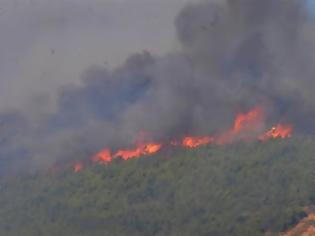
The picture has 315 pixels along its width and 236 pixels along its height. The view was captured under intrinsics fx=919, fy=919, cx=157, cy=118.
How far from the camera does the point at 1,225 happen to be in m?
196

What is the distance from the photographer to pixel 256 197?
607 feet

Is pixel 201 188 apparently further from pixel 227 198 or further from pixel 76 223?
pixel 76 223

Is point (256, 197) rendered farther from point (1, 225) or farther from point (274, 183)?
point (1, 225)

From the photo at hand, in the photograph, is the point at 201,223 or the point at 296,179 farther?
the point at 296,179

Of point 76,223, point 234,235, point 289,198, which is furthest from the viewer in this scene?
point 76,223

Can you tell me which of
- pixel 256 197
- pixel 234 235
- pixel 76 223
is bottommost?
pixel 234 235

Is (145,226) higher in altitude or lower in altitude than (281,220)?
higher

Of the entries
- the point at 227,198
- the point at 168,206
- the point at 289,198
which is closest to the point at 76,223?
the point at 168,206

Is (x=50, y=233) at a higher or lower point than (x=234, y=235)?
higher

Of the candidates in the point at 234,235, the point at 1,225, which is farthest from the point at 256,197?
the point at 1,225

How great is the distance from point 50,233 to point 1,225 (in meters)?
13.1

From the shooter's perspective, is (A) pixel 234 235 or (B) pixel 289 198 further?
(B) pixel 289 198

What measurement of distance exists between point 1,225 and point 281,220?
203ft

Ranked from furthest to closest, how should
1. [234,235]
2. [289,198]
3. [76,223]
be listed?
[76,223], [289,198], [234,235]
